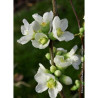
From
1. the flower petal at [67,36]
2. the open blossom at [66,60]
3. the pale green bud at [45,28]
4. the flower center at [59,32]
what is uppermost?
the pale green bud at [45,28]

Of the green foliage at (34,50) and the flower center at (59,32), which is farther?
the green foliage at (34,50)

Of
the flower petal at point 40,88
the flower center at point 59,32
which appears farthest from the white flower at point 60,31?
the flower petal at point 40,88

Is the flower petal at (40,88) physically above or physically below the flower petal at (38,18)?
below

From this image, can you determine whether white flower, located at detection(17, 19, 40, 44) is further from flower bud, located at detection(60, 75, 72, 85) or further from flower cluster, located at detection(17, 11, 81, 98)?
flower bud, located at detection(60, 75, 72, 85)

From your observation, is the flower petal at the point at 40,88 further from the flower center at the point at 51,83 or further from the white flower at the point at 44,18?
the white flower at the point at 44,18

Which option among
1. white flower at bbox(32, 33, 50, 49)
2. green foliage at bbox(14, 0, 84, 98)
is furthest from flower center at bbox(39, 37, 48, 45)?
green foliage at bbox(14, 0, 84, 98)
